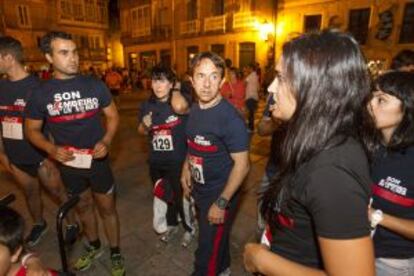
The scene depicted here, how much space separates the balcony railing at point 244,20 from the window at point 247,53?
1052 mm

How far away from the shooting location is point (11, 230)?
147 cm

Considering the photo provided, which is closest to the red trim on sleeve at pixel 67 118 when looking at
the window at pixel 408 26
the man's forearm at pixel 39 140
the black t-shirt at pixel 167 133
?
the man's forearm at pixel 39 140

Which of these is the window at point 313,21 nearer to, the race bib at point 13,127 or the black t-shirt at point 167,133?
the black t-shirt at point 167,133

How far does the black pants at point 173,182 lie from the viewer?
3.23 meters

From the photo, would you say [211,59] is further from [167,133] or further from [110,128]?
[110,128]

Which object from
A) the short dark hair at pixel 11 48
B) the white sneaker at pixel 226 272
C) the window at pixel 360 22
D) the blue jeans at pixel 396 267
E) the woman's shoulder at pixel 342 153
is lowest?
the white sneaker at pixel 226 272

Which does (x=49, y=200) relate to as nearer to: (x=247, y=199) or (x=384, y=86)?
(x=247, y=199)

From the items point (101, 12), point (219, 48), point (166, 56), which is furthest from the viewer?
point (101, 12)

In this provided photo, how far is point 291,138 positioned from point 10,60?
3.30m

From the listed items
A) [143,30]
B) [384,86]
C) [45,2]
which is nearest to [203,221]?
[384,86]

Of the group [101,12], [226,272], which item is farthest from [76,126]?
[101,12]

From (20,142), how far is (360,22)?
1449 centimetres

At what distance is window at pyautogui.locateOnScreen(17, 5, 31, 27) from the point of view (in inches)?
971

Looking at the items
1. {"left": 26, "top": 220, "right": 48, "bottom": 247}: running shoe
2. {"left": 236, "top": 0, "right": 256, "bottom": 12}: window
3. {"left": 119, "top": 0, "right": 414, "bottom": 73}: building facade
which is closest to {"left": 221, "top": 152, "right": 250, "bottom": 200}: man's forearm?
{"left": 26, "top": 220, "right": 48, "bottom": 247}: running shoe
